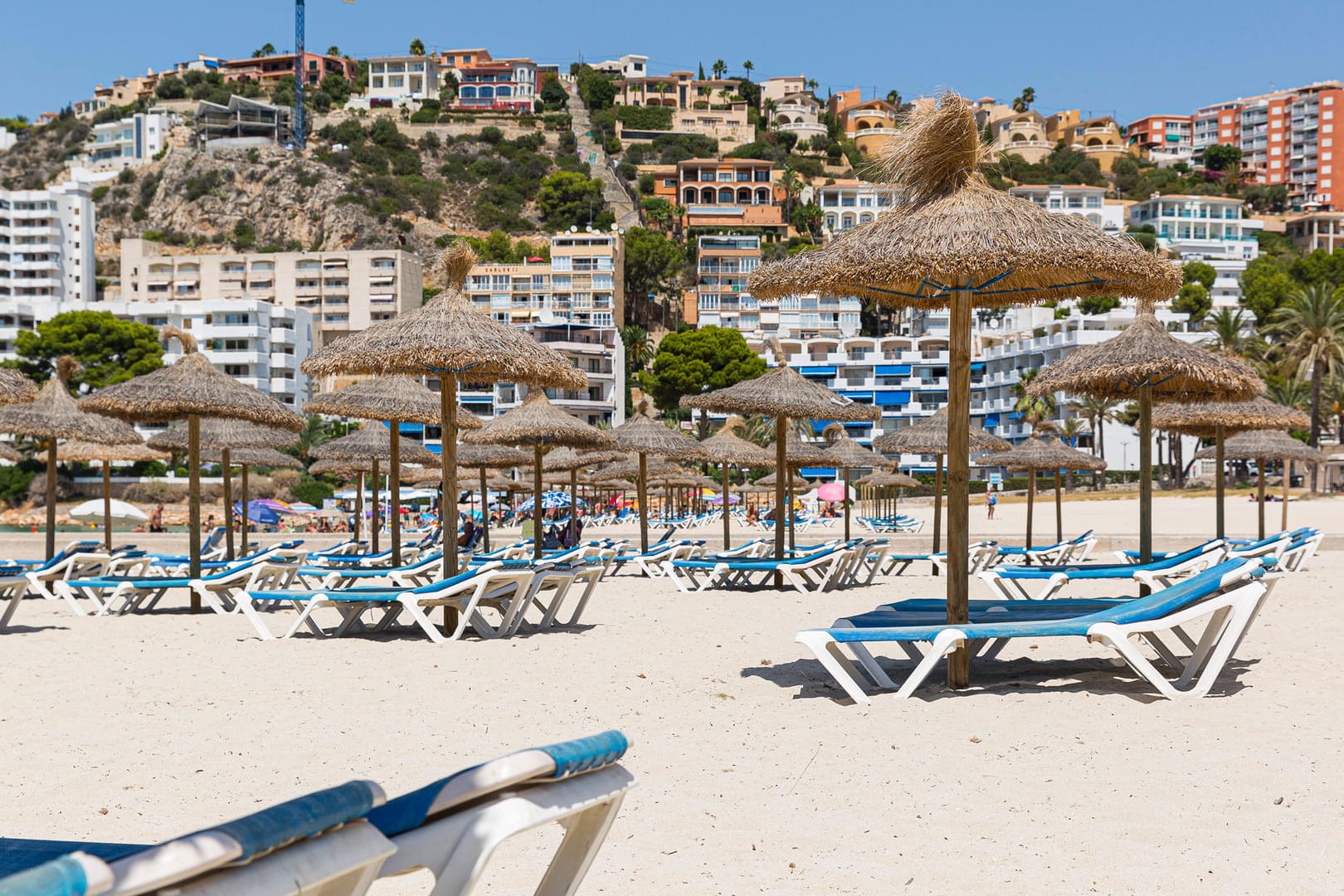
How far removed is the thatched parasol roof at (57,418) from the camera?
16.1 meters

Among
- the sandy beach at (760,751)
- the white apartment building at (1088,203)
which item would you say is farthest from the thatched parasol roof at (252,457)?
the white apartment building at (1088,203)

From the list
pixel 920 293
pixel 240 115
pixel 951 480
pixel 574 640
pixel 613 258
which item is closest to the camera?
pixel 951 480

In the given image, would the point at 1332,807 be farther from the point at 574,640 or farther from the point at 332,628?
the point at 332,628

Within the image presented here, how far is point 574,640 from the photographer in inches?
403

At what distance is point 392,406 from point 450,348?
148 inches

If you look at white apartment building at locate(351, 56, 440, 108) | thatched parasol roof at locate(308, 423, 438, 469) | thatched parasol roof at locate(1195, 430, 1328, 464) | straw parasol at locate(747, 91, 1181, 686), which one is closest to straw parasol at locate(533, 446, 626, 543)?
thatched parasol roof at locate(308, 423, 438, 469)

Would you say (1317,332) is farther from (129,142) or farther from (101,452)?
(129,142)

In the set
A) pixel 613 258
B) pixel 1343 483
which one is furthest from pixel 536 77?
pixel 1343 483

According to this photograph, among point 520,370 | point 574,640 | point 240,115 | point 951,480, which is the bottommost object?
point 574,640

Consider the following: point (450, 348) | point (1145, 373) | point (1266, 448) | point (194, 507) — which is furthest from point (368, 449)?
point (1266, 448)

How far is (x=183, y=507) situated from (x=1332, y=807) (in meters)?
59.4

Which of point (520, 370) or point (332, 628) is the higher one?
point (520, 370)

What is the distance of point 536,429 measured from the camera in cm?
1692

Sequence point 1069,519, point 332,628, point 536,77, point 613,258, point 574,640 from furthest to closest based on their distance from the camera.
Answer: point 536,77 < point 613,258 < point 1069,519 < point 332,628 < point 574,640
